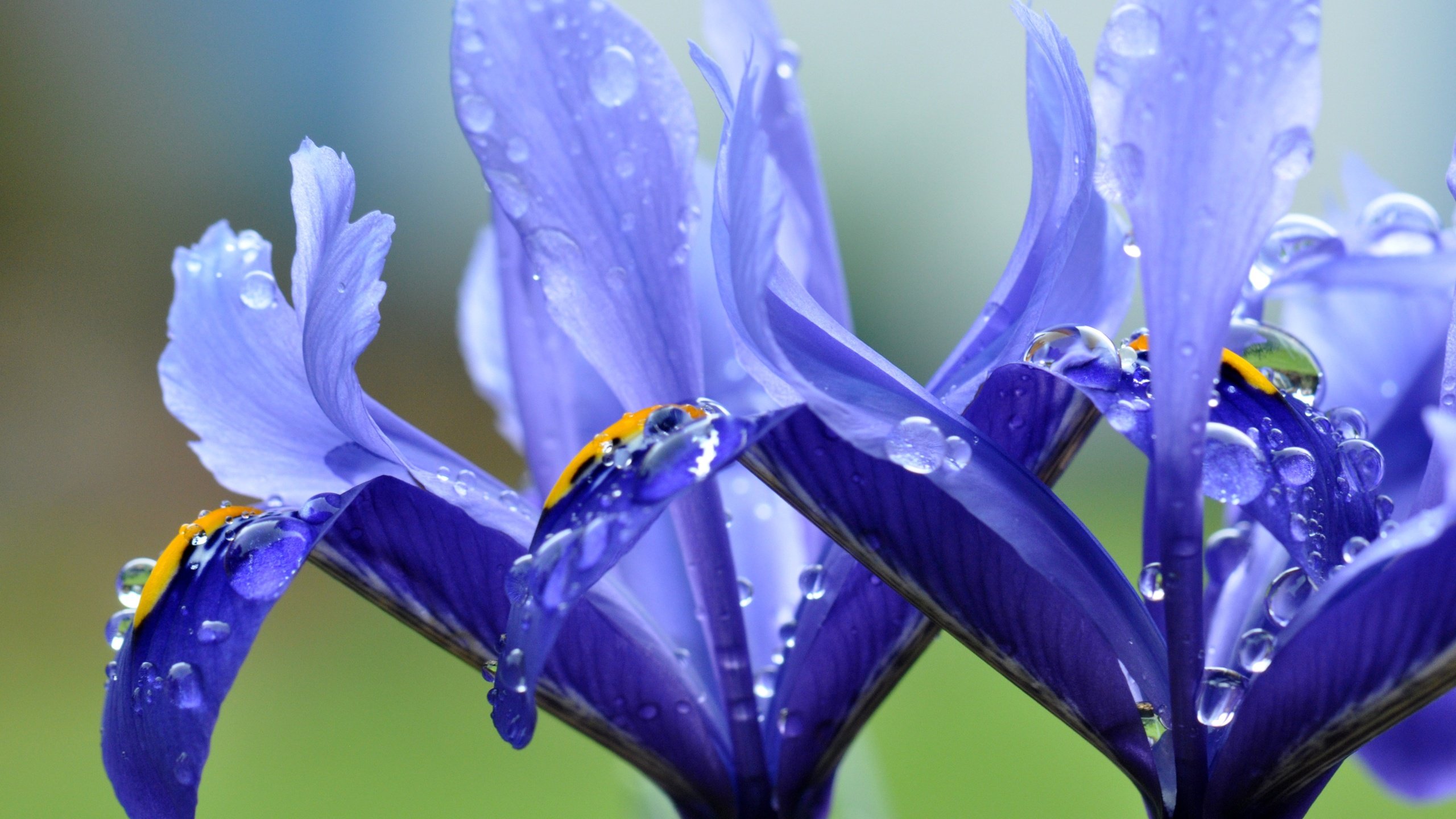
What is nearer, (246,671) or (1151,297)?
(1151,297)

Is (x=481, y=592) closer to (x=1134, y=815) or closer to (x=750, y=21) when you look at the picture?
(x=750, y=21)

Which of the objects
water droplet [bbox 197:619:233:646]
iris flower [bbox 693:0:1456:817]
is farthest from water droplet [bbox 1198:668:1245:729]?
water droplet [bbox 197:619:233:646]

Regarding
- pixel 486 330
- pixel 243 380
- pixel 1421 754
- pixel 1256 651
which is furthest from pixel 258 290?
pixel 1421 754

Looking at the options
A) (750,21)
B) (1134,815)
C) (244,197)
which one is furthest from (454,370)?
(750,21)

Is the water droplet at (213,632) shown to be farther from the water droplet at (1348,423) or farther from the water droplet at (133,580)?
the water droplet at (1348,423)

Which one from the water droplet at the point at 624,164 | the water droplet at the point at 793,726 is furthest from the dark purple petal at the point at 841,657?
the water droplet at the point at 624,164

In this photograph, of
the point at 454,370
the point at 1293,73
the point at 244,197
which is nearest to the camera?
the point at 1293,73

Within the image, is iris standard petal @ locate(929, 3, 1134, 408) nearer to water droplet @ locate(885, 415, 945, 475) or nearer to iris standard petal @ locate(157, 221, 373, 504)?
water droplet @ locate(885, 415, 945, 475)

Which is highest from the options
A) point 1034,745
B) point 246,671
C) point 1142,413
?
point 1142,413
